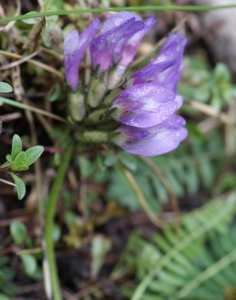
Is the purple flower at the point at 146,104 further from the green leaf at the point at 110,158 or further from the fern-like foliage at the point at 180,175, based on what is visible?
the fern-like foliage at the point at 180,175

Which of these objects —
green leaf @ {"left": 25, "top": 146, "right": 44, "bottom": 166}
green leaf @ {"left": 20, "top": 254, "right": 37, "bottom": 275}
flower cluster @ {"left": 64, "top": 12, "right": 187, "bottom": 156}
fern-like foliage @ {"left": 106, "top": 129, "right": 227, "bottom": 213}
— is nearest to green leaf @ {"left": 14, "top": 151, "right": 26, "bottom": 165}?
green leaf @ {"left": 25, "top": 146, "right": 44, "bottom": 166}

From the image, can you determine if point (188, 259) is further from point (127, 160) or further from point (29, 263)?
point (29, 263)

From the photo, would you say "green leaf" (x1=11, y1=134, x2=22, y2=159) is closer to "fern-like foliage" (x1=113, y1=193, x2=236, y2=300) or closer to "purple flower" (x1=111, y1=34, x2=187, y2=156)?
"purple flower" (x1=111, y1=34, x2=187, y2=156)

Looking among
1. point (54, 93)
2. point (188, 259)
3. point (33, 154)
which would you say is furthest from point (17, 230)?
point (188, 259)

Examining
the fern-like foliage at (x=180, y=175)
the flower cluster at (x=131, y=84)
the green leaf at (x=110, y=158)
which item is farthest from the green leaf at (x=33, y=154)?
the fern-like foliage at (x=180, y=175)

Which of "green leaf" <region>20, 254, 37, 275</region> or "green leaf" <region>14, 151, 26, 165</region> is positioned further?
"green leaf" <region>20, 254, 37, 275</region>

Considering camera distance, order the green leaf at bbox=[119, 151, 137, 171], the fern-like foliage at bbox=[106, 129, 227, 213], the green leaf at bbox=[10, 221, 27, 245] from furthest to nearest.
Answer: the fern-like foliage at bbox=[106, 129, 227, 213] < the green leaf at bbox=[119, 151, 137, 171] < the green leaf at bbox=[10, 221, 27, 245]
